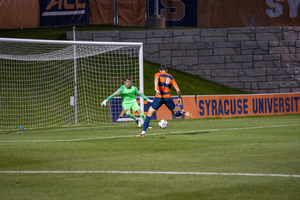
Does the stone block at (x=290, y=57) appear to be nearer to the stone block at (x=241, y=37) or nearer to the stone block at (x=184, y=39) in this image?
the stone block at (x=241, y=37)

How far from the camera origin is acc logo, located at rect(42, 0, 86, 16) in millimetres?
24859

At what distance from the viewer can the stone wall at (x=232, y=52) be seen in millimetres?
25344

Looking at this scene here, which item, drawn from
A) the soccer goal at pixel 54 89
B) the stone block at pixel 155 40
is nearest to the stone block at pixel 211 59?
the stone block at pixel 155 40

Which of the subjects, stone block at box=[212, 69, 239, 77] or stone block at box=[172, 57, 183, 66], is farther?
stone block at box=[172, 57, 183, 66]

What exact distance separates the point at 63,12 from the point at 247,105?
37.4ft

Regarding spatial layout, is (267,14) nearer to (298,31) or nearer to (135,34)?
(298,31)

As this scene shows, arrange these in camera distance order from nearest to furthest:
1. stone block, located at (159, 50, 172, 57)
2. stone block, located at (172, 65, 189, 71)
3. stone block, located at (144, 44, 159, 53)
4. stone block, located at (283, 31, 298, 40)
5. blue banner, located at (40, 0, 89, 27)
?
blue banner, located at (40, 0, 89, 27) < stone block, located at (283, 31, 298, 40) < stone block, located at (144, 44, 159, 53) < stone block, located at (159, 50, 172, 57) < stone block, located at (172, 65, 189, 71)

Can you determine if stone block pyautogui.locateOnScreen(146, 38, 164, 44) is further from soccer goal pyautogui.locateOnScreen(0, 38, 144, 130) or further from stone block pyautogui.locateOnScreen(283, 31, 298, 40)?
stone block pyautogui.locateOnScreen(283, 31, 298, 40)

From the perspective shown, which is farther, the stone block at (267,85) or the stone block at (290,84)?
the stone block at (290,84)

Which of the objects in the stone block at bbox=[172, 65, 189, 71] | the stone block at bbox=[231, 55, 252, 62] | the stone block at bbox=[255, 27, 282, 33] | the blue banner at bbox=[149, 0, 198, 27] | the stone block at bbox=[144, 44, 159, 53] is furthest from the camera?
the stone block at bbox=[172, 65, 189, 71]

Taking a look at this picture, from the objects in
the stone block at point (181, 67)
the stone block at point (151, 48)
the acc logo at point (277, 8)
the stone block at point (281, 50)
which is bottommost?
the stone block at point (181, 67)

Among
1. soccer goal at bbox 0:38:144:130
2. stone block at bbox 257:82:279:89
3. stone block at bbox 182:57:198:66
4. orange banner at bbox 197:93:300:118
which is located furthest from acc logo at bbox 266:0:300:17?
soccer goal at bbox 0:38:144:130

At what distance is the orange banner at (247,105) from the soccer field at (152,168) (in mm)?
10002

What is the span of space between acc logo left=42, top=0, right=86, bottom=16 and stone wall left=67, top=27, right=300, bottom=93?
124 cm
